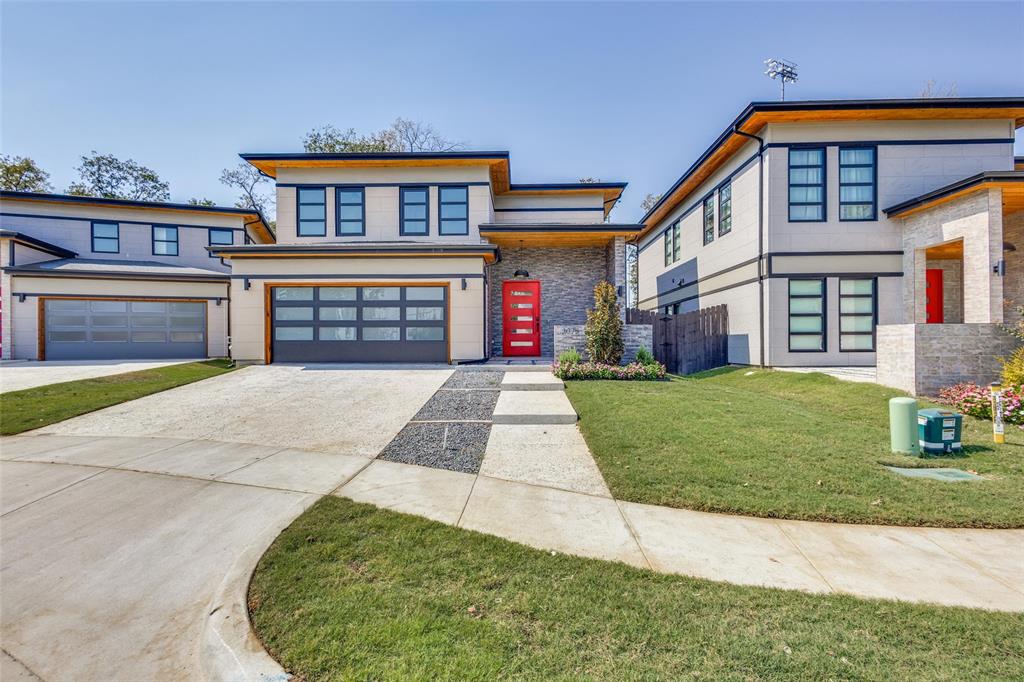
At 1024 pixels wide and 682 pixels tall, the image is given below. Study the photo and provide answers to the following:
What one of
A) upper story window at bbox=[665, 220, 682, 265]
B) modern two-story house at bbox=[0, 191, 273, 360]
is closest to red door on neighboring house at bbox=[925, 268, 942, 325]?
upper story window at bbox=[665, 220, 682, 265]

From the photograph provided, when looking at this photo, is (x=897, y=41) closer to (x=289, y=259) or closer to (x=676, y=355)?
(x=676, y=355)

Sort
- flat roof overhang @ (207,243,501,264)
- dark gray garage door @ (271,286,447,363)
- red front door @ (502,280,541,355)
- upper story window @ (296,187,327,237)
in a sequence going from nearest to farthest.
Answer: flat roof overhang @ (207,243,501,264) < dark gray garage door @ (271,286,447,363) < upper story window @ (296,187,327,237) < red front door @ (502,280,541,355)

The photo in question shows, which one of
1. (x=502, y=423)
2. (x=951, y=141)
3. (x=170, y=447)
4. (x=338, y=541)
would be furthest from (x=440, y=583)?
(x=951, y=141)

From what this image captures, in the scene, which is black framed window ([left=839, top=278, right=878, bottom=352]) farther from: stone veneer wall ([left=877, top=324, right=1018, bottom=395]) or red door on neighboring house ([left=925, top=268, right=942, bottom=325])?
stone veneer wall ([left=877, top=324, right=1018, bottom=395])

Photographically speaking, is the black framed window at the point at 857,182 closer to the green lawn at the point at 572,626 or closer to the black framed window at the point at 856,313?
the black framed window at the point at 856,313

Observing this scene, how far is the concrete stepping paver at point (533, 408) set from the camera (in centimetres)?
751

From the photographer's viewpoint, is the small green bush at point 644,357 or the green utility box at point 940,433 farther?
the small green bush at point 644,357

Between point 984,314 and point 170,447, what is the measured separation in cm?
1680

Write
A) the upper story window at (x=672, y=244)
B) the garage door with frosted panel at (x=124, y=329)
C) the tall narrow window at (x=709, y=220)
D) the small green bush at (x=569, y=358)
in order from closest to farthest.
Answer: the small green bush at (x=569, y=358)
the tall narrow window at (x=709, y=220)
the garage door with frosted panel at (x=124, y=329)
the upper story window at (x=672, y=244)

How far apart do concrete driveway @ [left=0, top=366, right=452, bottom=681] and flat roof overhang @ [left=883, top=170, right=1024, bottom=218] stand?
1383 cm

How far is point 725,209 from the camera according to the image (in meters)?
15.8

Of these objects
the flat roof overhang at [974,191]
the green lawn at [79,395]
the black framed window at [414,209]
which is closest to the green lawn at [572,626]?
the green lawn at [79,395]

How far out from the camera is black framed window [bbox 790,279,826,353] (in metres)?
13.0

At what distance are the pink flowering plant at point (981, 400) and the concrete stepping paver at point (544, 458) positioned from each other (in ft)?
23.2
